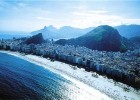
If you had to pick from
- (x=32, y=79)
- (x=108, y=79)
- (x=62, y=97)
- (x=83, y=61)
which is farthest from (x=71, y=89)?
(x=83, y=61)

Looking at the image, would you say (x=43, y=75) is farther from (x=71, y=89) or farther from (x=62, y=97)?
(x=62, y=97)

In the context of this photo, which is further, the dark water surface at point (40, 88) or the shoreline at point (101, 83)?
the shoreline at point (101, 83)

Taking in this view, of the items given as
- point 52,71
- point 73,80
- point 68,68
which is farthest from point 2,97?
point 68,68

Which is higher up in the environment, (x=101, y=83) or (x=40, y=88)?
(x=40, y=88)

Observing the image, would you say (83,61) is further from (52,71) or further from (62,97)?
(62,97)

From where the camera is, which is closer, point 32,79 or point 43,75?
point 32,79

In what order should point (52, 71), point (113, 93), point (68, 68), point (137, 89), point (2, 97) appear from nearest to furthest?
1. point (2, 97)
2. point (113, 93)
3. point (137, 89)
4. point (52, 71)
5. point (68, 68)

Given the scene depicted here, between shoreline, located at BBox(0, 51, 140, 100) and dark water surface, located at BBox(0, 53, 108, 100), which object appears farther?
shoreline, located at BBox(0, 51, 140, 100)

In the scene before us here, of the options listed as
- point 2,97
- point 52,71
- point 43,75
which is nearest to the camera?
point 2,97

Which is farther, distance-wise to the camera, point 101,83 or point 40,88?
point 101,83
